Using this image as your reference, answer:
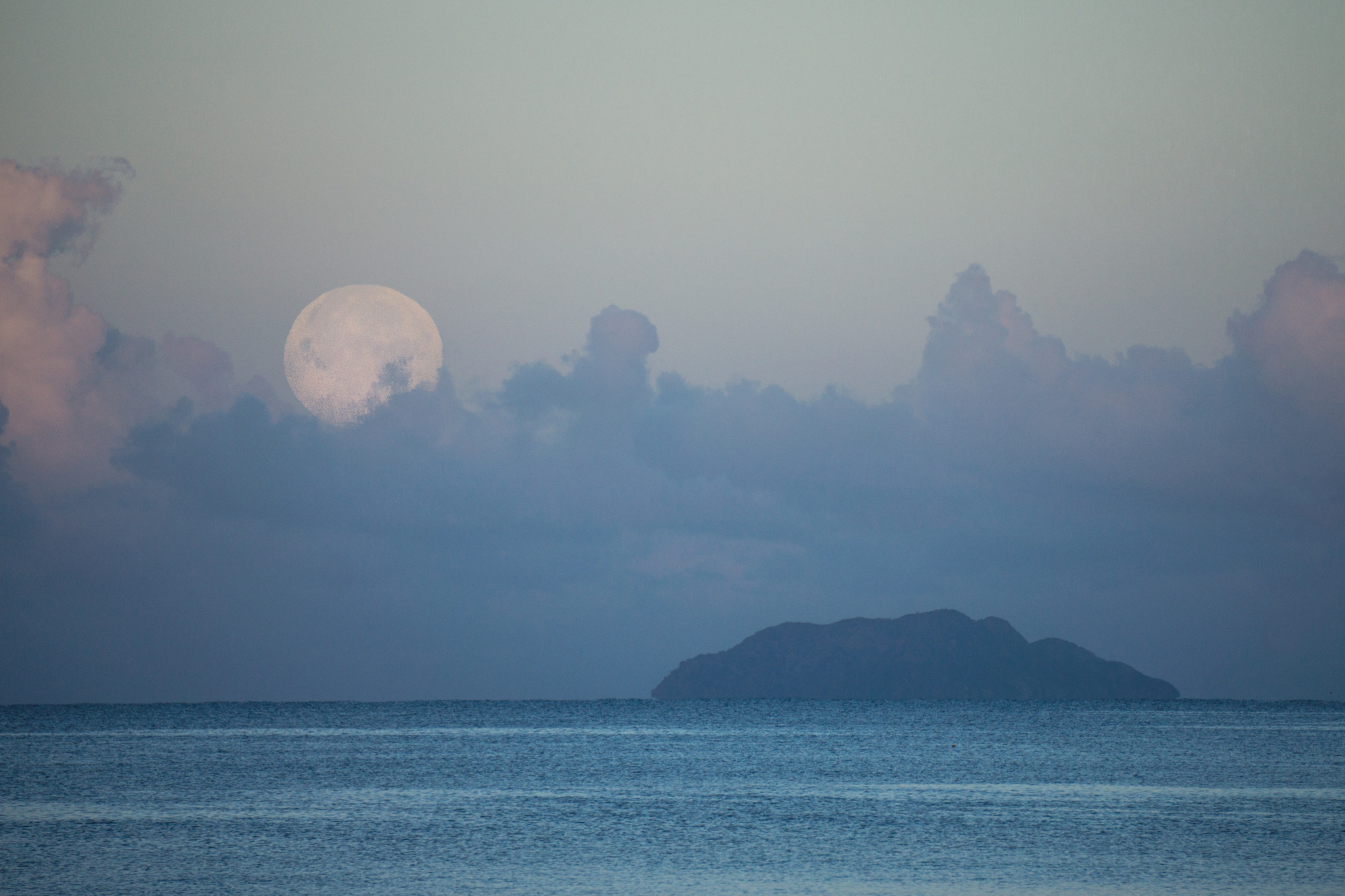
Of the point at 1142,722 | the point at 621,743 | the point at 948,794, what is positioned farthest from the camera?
the point at 1142,722

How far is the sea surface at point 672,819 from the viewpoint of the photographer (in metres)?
36.1

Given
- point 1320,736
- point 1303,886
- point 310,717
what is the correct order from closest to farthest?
point 1303,886 < point 1320,736 < point 310,717

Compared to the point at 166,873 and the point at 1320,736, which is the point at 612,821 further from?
the point at 1320,736

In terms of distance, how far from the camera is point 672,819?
166 ft

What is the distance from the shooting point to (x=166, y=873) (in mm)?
36438

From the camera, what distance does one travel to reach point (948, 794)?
6241 centimetres

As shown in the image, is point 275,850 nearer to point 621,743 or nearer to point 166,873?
point 166,873

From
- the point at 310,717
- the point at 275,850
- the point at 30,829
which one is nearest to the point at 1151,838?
the point at 275,850

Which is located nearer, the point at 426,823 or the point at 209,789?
the point at 426,823

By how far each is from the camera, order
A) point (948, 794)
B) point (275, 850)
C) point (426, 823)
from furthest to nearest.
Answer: point (948, 794) < point (426, 823) < point (275, 850)

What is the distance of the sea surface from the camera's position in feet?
118

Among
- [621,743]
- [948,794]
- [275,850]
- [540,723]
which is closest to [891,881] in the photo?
[275,850]

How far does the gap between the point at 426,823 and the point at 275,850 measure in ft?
28.6

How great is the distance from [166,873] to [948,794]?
131 feet
